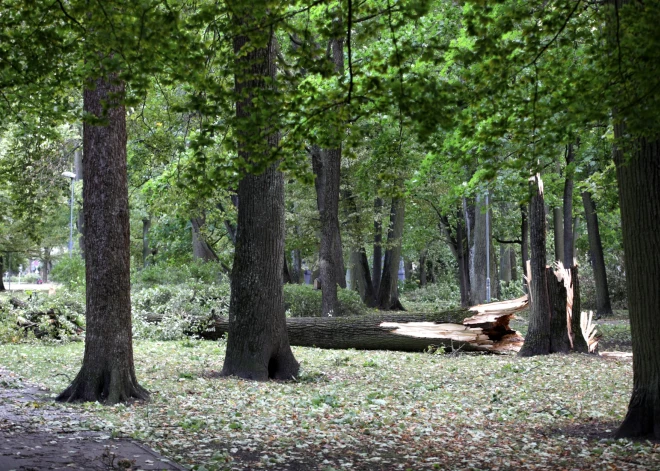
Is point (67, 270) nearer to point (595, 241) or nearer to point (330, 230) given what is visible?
point (330, 230)

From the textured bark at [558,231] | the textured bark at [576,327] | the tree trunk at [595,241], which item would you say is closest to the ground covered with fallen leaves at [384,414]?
the textured bark at [576,327]

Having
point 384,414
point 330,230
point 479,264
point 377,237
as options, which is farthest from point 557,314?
point 377,237

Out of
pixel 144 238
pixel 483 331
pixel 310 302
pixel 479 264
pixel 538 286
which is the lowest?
pixel 483 331

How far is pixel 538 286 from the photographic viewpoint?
13.5 metres

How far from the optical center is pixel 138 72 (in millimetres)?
5492

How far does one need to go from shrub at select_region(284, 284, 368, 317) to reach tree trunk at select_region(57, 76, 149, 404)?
12.4m

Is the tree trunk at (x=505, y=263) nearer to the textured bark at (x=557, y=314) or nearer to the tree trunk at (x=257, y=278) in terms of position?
the textured bark at (x=557, y=314)

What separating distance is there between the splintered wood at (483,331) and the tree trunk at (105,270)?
26.1 ft

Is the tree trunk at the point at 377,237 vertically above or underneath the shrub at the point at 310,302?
above

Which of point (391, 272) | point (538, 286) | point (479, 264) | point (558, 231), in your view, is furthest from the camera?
point (558, 231)

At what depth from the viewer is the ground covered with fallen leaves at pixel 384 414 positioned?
6.59m

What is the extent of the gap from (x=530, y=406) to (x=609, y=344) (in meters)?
9.07

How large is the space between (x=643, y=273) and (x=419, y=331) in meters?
8.54

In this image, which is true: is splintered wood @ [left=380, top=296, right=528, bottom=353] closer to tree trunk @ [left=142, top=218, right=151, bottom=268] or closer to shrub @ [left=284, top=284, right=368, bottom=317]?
shrub @ [left=284, top=284, right=368, bottom=317]
